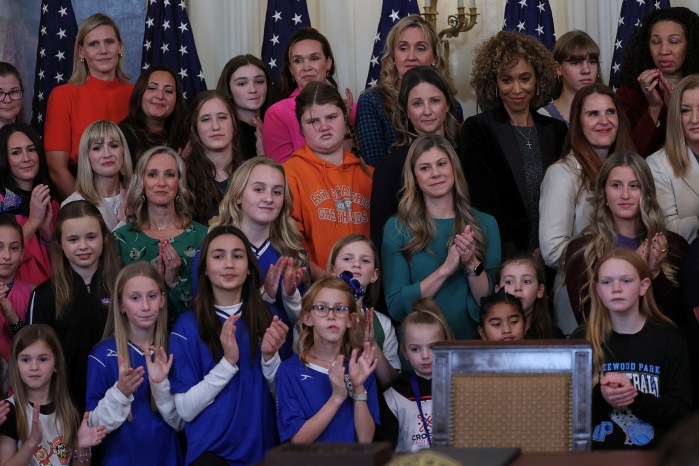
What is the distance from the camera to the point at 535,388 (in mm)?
3594

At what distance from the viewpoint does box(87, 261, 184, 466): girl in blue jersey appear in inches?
195

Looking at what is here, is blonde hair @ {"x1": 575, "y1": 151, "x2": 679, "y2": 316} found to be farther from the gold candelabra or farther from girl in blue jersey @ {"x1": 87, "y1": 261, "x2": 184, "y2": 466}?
the gold candelabra

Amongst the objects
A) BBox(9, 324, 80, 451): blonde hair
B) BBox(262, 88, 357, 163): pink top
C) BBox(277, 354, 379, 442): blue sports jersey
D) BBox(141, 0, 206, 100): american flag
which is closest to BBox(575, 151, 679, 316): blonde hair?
BBox(277, 354, 379, 442): blue sports jersey

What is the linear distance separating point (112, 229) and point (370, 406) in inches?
75.4

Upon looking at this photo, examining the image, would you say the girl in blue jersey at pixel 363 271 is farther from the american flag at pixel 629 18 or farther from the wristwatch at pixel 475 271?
the american flag at pixel 629 18

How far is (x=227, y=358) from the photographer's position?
4.88 metres

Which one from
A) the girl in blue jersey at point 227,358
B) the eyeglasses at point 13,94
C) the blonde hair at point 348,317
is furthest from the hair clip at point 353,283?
the eyeglasses at point 13,94

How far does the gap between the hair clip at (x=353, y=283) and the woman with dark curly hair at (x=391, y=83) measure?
1.09 m

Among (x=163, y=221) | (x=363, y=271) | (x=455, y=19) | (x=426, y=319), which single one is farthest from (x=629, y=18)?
(x=163, y=221)

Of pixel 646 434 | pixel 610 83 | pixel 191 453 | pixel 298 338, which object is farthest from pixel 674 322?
pixel 610 83

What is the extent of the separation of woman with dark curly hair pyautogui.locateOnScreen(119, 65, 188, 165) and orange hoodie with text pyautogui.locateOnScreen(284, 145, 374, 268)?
93 cm

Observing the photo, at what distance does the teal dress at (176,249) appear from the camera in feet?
18.3

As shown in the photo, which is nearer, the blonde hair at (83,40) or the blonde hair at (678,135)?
the blonde hair at (678,135)

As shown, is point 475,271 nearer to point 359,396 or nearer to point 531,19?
point 359,396
